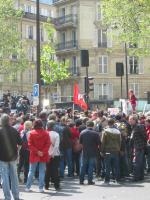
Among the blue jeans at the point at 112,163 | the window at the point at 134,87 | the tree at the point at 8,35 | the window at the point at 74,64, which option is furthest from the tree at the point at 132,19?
the window at the point at 74,64

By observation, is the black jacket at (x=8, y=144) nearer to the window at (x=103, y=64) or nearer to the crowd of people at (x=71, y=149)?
the crowd of people at (x=71, y=149)

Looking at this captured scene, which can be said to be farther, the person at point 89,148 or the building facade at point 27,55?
the building facade at point 27,55

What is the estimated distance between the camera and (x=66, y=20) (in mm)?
64750

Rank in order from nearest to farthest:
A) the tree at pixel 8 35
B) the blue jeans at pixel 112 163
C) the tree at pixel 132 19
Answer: the blue jeans at pixel 112 163
the tree at pixel 132 19
the tree at pixel 8 35

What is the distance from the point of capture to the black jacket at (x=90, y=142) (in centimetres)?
1554

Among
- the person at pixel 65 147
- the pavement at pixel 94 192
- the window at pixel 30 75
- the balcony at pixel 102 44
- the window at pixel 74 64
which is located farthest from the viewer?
the window at pixel 30 75

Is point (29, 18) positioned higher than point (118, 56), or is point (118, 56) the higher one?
point (29, 18)

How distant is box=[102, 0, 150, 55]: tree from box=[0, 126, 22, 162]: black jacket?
20.2 m

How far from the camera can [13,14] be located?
4675 cm

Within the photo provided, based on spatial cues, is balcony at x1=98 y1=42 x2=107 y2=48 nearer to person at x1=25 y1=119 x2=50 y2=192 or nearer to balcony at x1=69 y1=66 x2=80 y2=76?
balcony at x1=69 y1=66 x2=80 y2=76

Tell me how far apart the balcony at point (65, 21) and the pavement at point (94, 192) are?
49108mm

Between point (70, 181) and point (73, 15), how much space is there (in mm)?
49227

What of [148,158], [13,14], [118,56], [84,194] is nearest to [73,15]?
A: [118,56]

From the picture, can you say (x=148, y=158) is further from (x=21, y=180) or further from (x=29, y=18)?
(x=29, y=18)
